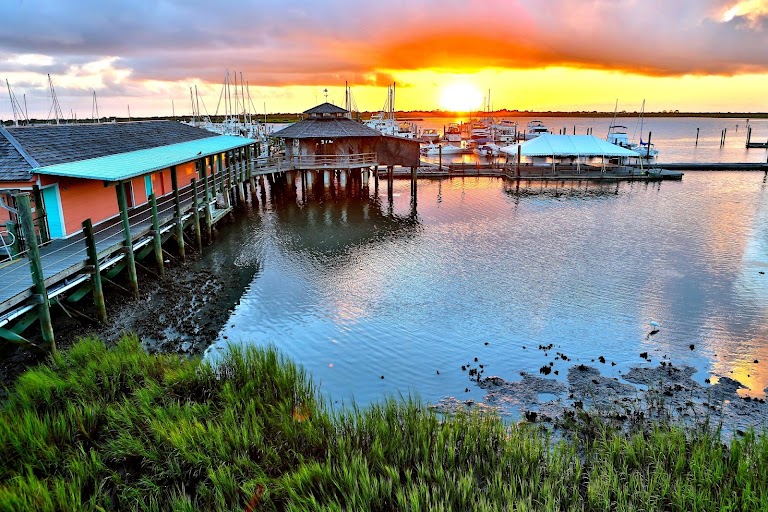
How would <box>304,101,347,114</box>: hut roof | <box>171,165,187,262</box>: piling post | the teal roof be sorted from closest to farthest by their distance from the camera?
1. the teal roof
2. <box>171,165,187,262</box>: piling post
3. <box>304,101,347,114</box>: hut roof

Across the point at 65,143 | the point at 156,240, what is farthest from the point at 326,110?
the point at 156,240

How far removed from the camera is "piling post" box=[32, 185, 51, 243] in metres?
16.2

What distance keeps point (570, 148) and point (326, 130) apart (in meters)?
26.9

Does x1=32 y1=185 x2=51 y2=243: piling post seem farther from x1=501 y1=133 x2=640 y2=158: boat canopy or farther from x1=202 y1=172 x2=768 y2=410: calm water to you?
x1=501 y1=133 x2=640 y2=158: boat canopy

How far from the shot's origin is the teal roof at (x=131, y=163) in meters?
16.2

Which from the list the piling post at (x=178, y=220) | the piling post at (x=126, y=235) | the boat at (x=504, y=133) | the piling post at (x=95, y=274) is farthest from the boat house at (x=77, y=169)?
the boat at (x=504, y=133)

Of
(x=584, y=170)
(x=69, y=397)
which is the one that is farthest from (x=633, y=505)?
(x=584, y=170)

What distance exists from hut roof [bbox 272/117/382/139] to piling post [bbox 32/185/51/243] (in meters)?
21.9

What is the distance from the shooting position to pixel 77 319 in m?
15.3

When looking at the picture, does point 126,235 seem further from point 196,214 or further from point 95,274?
point 196,214

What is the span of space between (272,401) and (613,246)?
22.5 metres

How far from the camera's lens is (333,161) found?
38.2 meters

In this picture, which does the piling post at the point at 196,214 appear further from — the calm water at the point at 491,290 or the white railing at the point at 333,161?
the white railing at the point at 333,161

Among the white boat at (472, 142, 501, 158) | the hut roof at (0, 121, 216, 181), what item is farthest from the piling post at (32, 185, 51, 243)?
the white boat at (472, 142, 501, 158)
